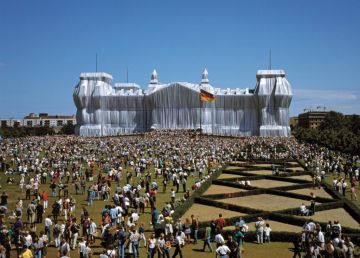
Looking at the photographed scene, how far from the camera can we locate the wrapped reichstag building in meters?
80.5

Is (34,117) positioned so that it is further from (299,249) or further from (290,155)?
(299,249)

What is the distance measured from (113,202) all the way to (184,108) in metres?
63.7

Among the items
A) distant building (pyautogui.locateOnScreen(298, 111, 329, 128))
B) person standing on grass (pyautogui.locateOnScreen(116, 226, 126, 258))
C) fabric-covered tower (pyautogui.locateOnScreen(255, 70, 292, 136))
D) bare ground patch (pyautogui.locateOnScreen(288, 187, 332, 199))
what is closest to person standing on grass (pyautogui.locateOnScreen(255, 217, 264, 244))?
person standing on grass (pyautogui.locateOnScreen(116, 226, 126, 258))

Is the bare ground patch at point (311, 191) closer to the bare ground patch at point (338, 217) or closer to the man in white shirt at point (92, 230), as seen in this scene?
the bare ground patch at point (338, 217)

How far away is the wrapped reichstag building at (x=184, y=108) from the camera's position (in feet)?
264

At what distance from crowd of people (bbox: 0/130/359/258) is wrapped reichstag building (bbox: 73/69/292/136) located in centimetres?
3205

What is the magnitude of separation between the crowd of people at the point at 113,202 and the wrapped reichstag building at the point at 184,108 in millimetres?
32052

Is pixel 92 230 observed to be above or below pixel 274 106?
below

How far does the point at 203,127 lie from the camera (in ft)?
269

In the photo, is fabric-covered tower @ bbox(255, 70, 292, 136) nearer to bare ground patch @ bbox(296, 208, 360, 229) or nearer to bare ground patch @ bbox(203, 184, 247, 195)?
bare ground patch @ bbox(203, 184, 247, 195)

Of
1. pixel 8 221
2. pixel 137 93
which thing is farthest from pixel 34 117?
pixel 8 221

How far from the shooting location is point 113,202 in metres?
20.9

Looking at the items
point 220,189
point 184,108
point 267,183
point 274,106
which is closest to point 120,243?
point 220,189

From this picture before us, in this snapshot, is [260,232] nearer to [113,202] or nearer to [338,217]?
[338,217]
